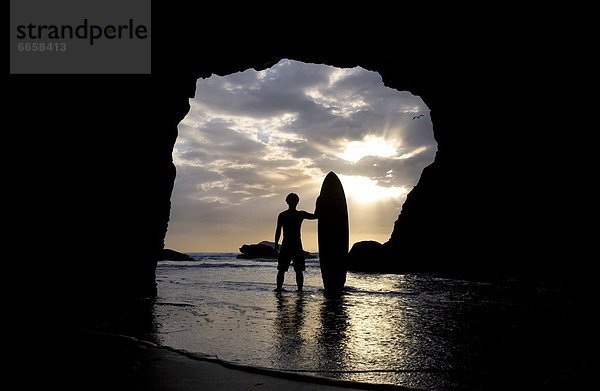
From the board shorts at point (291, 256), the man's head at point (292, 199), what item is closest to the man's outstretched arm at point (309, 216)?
the man's head at point (292, 199)

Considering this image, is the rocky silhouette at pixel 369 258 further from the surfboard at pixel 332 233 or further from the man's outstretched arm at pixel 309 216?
the man's outstretched arm at pixel 309 216

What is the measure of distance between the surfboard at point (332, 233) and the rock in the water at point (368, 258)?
11676 millimetres

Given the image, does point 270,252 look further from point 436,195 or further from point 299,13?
point 299,13

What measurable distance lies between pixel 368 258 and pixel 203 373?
62.0 ft

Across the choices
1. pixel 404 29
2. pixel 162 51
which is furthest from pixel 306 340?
pixel 404 29

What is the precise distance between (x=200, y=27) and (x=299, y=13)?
274cm

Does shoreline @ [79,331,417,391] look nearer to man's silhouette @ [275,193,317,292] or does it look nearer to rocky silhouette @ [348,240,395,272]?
man's silhouette @ [275,193,317,292]

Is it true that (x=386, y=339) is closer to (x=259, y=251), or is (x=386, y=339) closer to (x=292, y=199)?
(x=292, y=199)

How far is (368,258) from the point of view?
20.6 meters

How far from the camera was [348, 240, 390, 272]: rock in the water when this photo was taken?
67.1ft

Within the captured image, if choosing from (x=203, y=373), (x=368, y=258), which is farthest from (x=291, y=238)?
(x=368, y=258)

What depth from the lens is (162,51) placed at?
8.03m

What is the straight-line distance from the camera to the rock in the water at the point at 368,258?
20.5 meters

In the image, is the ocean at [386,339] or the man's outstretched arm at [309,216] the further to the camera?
the man's outstretched arm at [309,216]
